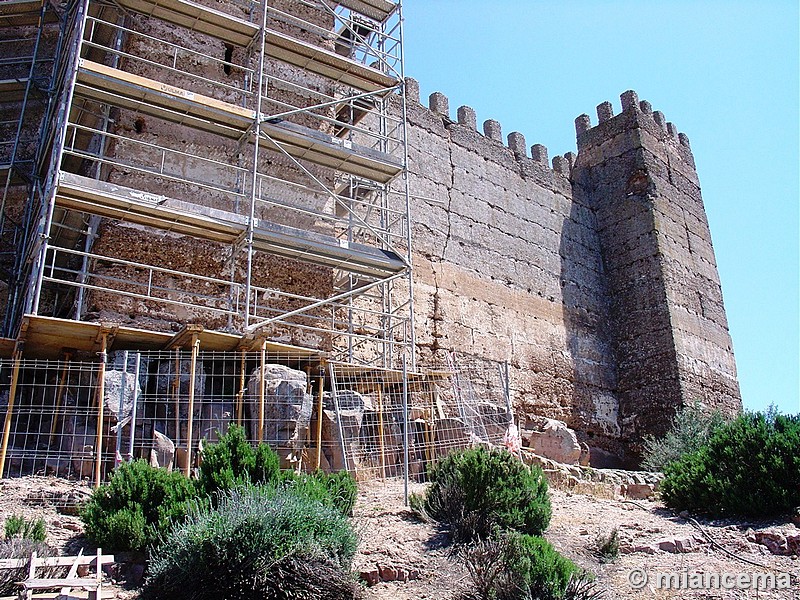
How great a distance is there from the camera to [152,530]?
6293mm

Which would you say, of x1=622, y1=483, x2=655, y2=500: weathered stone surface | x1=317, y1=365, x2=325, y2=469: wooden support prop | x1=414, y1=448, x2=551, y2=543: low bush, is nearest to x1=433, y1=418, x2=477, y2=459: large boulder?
x1=317, y1=365, x2=325, y2=469: wooden support prop

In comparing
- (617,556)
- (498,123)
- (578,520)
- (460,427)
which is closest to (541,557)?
(617,556)

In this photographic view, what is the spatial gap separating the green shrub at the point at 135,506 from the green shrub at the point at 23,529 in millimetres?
330

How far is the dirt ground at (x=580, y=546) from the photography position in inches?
249

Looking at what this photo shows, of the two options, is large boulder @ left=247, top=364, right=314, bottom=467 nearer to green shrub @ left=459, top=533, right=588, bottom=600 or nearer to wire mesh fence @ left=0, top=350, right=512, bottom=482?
wire mesh fence @ left=0, top=350, right=512, bottom=482

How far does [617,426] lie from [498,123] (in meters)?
7.06

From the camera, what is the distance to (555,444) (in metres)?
12.8

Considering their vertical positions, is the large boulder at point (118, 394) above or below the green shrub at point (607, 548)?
above

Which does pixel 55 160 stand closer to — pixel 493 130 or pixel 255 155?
pixel 255 155

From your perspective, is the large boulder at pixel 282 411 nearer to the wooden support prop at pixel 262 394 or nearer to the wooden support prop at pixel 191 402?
the wooden support prop at pixel 262 394

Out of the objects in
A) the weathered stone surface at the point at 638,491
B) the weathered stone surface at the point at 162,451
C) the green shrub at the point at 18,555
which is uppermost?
the weathered stone surface at the point at 162,451

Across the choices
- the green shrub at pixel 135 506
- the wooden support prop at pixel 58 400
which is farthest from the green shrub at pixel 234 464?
the wooden support prop at pixel 58 400

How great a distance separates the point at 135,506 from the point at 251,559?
1412 millimetres

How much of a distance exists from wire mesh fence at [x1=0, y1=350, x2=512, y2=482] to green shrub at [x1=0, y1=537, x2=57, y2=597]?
184 cm
